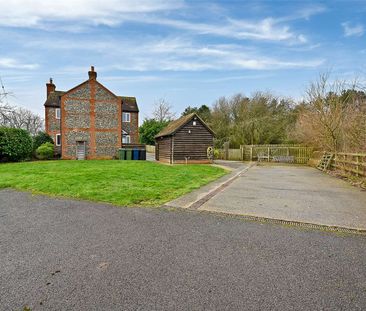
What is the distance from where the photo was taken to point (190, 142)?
22891 millimetres

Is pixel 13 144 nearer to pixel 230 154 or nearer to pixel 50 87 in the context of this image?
pixel 50 87

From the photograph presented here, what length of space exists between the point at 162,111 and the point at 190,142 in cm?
3140

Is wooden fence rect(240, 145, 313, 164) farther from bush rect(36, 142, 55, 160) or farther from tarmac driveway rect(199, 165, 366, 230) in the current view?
bush rect(36, 142, 55, 160)

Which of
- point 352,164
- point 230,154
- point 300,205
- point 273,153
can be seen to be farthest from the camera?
point 230,154

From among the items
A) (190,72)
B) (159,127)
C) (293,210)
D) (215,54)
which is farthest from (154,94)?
(293,210)

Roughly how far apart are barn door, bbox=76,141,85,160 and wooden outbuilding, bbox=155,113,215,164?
1076cm

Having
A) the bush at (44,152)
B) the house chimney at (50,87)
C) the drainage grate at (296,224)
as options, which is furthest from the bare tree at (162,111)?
the drainage grate at (296,224)

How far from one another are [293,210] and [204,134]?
17.6m

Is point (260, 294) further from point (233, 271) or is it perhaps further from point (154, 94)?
point (154, 94)

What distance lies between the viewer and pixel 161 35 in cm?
1328

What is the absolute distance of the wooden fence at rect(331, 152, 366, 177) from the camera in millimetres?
11109

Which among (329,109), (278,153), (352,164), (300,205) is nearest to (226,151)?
(278,153)

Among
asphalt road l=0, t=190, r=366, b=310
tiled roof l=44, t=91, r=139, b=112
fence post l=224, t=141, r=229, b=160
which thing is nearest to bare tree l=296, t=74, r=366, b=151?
fence post l=224, t=141, r=229, b=160

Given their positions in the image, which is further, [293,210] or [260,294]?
[293,210]
